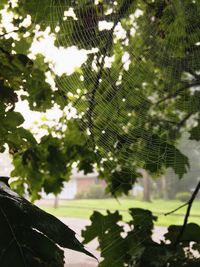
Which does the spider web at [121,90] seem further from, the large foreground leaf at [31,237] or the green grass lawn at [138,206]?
the large foreground leaf at [31,237]

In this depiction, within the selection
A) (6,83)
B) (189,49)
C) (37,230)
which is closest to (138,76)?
(189,49)

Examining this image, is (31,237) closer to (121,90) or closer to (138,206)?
(121,90)

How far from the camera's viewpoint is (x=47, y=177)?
7.02 ft

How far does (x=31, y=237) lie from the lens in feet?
1.68

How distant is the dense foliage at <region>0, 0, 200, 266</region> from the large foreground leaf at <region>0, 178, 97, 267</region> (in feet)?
1.44

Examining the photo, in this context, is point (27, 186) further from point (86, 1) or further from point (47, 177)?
point (86, 1)

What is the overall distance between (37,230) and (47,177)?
1.63 meters

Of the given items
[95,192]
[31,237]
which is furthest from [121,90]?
[95,192]

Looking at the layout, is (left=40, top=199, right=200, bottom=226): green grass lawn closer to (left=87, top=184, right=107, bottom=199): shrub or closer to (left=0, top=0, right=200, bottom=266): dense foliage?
Answer: (left=0, top=0, right=200, bottom=266): dense foliage

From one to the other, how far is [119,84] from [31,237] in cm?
108

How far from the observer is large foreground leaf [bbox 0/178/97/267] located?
498 millimetres

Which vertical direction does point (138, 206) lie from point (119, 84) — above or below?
below

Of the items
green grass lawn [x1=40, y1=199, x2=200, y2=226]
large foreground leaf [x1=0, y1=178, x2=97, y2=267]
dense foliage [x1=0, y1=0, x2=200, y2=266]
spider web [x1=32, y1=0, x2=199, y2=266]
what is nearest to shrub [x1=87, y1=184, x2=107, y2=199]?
green grass lawn [x1=40, y1=199, x2=200, y2=226]

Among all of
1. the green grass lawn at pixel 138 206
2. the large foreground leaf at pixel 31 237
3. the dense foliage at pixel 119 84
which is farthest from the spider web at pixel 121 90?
the large foreground leaf at pixel 31 237
